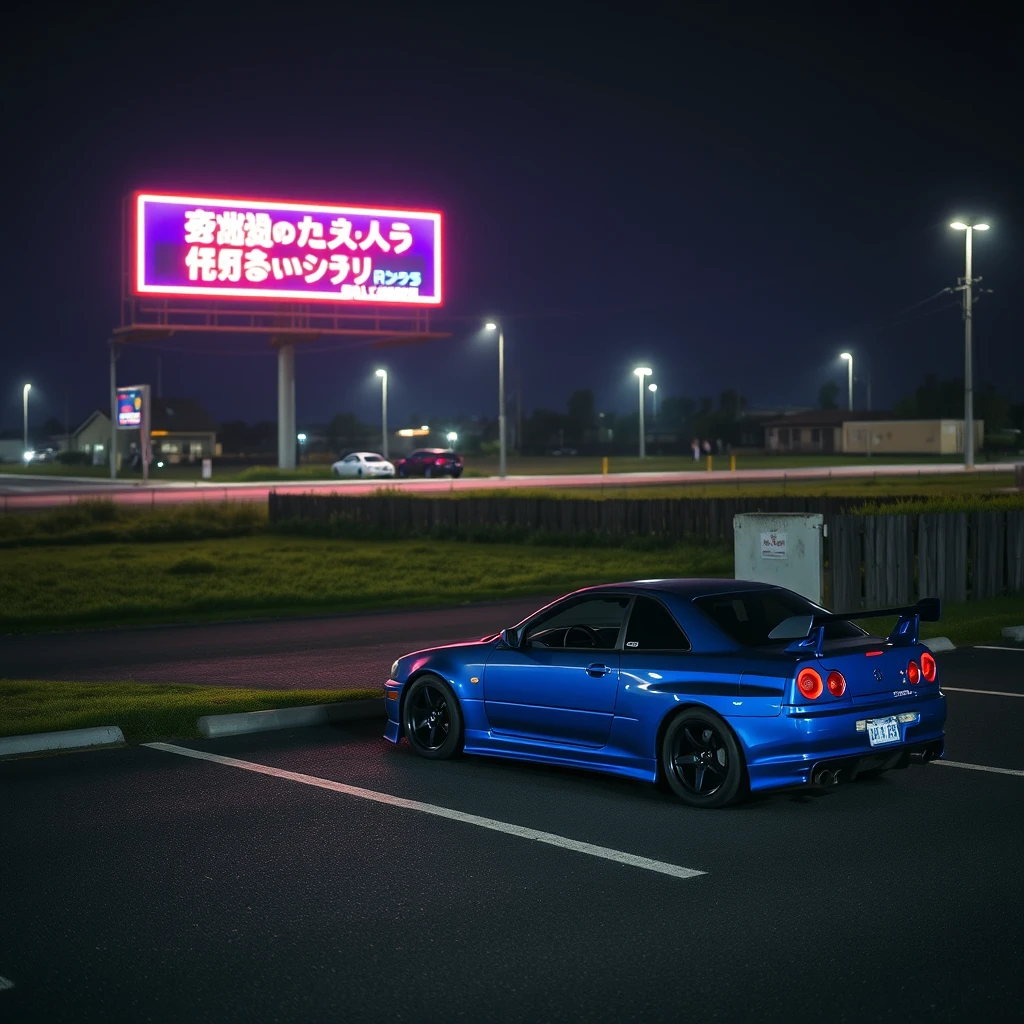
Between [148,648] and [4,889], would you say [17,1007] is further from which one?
[148,648]

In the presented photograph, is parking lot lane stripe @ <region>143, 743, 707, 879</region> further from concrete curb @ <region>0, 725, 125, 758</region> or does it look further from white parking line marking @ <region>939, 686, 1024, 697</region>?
white parking line marking @ <region>939, 686, 1024, 697</region>

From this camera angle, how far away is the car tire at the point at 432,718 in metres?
9.66

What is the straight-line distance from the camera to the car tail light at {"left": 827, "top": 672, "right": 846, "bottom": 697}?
26.4 ft

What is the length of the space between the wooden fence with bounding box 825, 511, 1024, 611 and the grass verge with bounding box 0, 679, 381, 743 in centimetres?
878

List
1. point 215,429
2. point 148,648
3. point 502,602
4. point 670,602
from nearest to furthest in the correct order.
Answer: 1. point 670,602
2. point 148,648
3. point 502,602
4. point 215,429

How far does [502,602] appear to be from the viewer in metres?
21.6

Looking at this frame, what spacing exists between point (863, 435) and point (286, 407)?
203 feet

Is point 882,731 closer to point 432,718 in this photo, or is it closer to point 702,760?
point 702,760

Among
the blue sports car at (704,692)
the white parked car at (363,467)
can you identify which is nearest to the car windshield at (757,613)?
the blue sports car at (704,692)

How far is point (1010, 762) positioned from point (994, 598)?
35.8 ft

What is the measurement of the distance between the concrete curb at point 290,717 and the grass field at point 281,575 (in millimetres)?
9260

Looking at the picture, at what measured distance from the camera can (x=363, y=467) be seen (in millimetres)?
72438

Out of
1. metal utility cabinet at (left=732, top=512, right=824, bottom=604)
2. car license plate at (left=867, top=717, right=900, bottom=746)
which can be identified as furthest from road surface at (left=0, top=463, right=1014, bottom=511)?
car license plate at (left=867, top=717, right=900, bottom=746)

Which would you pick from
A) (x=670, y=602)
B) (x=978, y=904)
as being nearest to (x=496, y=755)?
(x=670, y=602)
